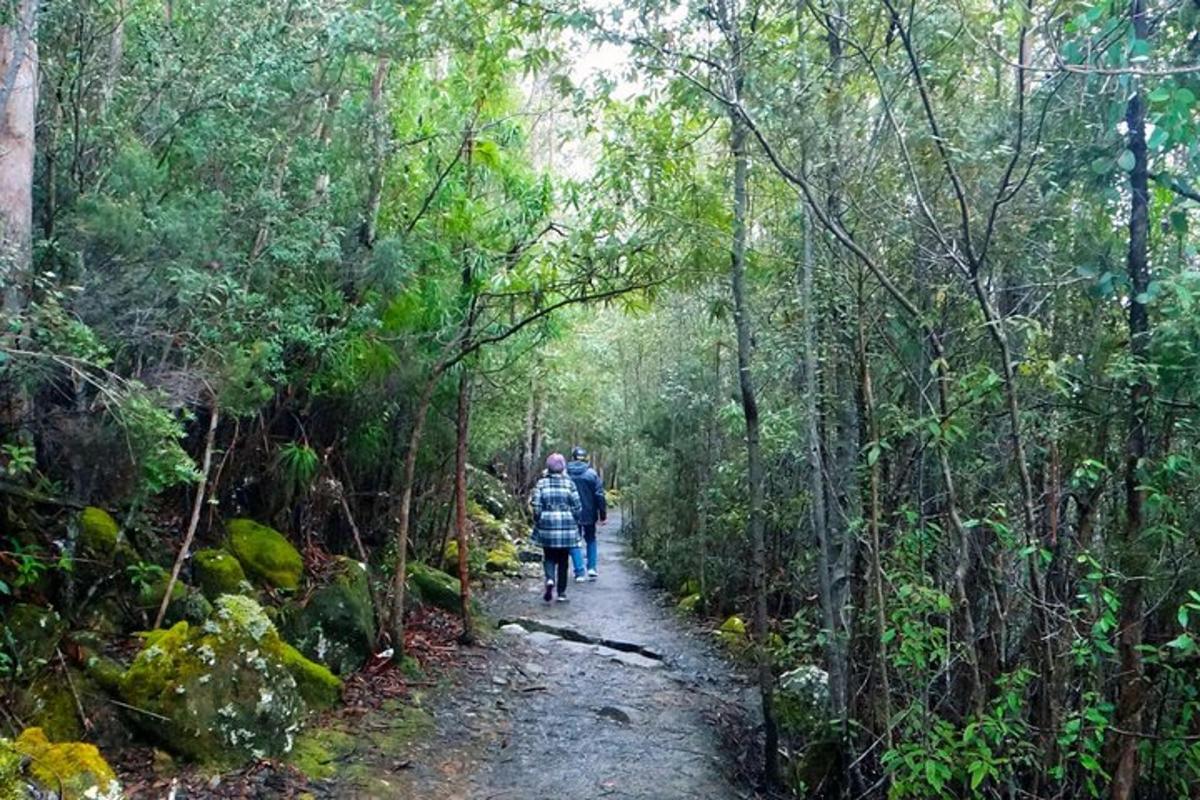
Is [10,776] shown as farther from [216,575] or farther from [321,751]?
[216,575]

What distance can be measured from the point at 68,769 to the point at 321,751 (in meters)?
2.09

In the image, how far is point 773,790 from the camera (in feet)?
18.9

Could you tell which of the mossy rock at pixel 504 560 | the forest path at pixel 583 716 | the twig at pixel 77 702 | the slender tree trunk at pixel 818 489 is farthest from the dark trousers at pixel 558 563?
the twig at pixel 77 702

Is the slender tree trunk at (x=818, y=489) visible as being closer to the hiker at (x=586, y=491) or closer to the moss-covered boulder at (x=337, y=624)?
the moss-covered boulder at (x=337, y=624)

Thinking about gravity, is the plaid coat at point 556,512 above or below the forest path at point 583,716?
above

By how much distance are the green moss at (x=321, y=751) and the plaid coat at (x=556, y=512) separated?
15.9ft

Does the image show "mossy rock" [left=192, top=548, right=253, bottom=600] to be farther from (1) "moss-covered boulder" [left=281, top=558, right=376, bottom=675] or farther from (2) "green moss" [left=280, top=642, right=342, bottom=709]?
(2) "green moss" [left=280, top=642, right=342, bottom=709]

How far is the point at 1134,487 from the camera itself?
139 inches

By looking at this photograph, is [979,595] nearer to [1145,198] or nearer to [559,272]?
[1145,198]

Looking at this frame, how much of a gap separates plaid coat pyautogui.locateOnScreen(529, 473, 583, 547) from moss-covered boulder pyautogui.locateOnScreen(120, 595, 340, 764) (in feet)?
16.9

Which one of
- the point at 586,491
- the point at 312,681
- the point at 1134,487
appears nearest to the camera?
the point at 1134,487

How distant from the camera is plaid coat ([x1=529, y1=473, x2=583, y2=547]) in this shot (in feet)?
33.9

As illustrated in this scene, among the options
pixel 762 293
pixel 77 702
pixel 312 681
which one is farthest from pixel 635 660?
pixel 77 702

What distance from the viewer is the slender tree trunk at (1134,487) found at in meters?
3.49
